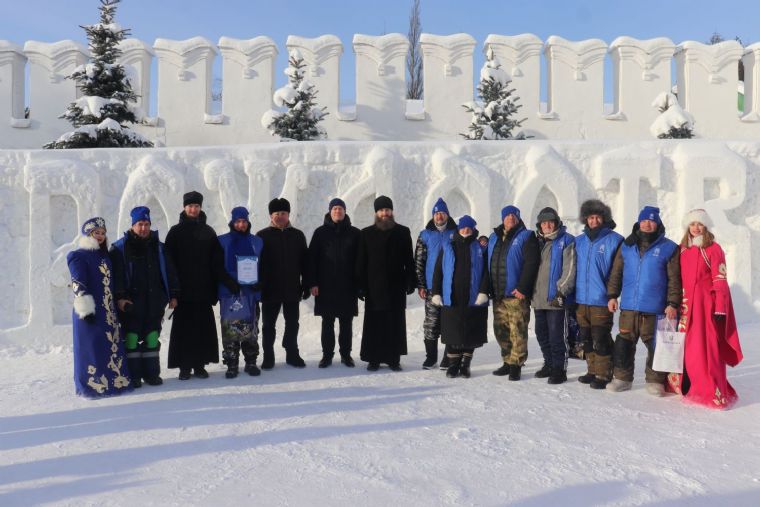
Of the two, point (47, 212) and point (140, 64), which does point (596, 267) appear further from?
point (140, 64)

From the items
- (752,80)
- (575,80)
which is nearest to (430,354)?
(575,80)

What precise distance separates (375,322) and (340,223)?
1.06 metres

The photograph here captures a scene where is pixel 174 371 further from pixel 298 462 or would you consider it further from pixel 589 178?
pixel 589 178

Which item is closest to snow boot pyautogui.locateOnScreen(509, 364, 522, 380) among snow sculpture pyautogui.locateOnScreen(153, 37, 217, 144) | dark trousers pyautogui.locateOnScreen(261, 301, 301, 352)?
dark trousers pyautogui.locateOnScreen(261, 301, 301, 352)

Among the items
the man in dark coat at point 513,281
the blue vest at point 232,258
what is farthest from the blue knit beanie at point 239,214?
the man in dark coat at point 513,281

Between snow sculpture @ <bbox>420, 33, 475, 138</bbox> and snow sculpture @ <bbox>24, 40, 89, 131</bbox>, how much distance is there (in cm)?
557

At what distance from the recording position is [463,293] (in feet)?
17.4

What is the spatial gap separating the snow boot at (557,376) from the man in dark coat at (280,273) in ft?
8.23

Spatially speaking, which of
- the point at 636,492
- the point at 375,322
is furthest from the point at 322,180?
the point at 636,492

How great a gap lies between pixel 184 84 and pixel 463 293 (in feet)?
20.3

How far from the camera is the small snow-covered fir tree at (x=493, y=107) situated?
898 centimetres

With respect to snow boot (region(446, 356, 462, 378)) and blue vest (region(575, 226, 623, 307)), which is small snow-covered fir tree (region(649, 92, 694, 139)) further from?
snow boot (region(446, 356, 462, 378))

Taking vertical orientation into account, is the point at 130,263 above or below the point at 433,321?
above

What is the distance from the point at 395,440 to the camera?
12.2ft
